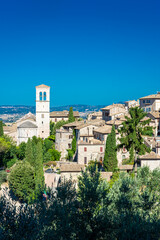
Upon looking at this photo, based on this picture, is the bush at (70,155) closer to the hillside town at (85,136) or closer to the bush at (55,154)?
the hillside town at (85,136)

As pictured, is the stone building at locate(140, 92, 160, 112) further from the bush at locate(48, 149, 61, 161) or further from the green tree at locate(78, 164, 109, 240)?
the green tree at locate(78, 164, 109, 240)

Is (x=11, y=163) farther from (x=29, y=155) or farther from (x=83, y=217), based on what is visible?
(x=83, y=217)

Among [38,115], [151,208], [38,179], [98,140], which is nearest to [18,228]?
[151,208]

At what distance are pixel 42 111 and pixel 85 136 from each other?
63.1ft

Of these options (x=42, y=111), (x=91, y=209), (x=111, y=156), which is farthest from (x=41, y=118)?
(x=91, y=209)

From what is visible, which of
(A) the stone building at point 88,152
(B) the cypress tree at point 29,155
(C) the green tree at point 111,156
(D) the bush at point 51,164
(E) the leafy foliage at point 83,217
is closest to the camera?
(E) the leafy foliage at point 83,217

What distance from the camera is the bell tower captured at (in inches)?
2443

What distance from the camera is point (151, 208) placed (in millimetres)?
19078

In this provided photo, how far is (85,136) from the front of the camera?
154ft

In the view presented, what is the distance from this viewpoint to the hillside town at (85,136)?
3581 centimetres

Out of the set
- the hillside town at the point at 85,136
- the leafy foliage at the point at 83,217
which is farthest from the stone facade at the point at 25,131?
the leafy foliage at the point at 83,217

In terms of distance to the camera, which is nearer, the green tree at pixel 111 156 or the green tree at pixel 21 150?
the green tree at pixel 111 156

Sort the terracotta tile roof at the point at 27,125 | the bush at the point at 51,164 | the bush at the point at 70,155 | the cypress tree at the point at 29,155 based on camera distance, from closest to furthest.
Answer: the cypress tree at the point at 29,155, the bush at the point at 51,164, the bush at the point at 70,155, the terracotta tile roof at the point at 27,125

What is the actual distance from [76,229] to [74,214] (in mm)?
918
